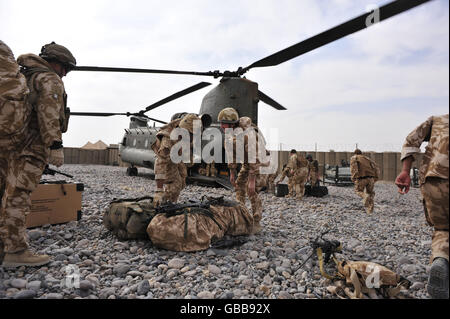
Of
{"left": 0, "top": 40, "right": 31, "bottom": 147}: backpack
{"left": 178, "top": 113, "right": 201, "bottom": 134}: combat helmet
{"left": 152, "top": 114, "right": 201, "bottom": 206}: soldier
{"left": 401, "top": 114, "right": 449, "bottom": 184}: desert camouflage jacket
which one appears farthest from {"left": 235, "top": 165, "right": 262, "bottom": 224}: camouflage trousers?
{"left": 0, "top": 40, "right": 31, "bottom": 147}: backpack

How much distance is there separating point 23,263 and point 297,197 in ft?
23.3

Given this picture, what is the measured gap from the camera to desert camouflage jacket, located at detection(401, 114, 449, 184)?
1.78 meters

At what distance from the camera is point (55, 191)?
394 centimetres

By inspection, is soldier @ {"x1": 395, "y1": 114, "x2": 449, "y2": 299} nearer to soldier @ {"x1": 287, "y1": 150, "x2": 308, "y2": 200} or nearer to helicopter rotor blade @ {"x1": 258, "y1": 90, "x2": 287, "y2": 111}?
soldier @ {"x1": 287, "y1": 150, "x2": 308, "y2": 200}

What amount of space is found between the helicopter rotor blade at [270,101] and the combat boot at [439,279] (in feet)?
24.0

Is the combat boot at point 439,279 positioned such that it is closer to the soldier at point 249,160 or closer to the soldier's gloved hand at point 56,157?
the soldier at point 249,160

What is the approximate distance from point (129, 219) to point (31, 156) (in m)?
1.27

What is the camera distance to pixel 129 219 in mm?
3270

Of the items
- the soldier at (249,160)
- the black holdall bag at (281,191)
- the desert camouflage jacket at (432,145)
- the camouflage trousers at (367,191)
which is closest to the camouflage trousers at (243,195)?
the soldier at (249,160)

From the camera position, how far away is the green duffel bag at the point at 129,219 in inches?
126

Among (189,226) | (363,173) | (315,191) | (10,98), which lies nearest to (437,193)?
(189,226)

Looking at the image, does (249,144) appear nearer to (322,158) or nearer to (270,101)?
(270,101)

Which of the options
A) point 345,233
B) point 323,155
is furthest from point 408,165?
point 323,155
